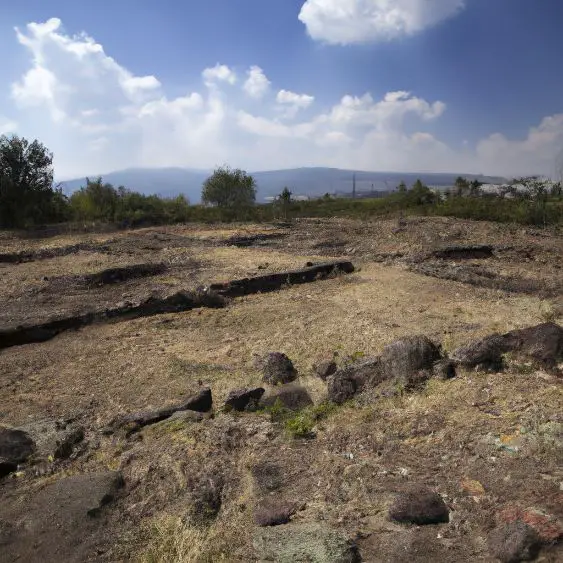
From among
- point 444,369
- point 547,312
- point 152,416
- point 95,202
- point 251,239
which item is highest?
point 95,202

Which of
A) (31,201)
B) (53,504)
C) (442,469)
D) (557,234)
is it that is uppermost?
(31,201)

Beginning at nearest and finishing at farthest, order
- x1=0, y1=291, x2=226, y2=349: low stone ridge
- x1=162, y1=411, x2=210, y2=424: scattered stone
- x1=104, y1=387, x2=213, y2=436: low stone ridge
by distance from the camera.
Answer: x1=162, y1=411, x2=210, y2=424: scattered stone → x1=104, y1=387, x2=213, y2=436: low stone ridge → x1=0, y1=291, x2=226, y2=349: low stone ridge

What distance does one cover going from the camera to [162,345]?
27.0ft

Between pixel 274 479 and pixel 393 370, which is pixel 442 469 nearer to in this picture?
pixel 274 479

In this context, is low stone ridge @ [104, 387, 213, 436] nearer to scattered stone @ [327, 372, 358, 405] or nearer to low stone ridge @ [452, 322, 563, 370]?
scattered stone @ [327, 372, 358, 405]

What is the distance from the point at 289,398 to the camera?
19.4 ft

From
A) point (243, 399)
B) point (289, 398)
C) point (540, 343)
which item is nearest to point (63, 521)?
point (243, 399)

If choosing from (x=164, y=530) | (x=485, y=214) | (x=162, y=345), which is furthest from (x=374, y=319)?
(x=485, y=214)

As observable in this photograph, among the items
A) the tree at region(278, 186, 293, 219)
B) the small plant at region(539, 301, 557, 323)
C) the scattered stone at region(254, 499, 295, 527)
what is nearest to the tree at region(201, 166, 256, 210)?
the tree at region(278, 186, 293, 219)

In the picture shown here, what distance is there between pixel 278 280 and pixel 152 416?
6.84 meters

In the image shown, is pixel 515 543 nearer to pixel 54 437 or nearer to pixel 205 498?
pixel 205 498

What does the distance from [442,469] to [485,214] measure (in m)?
22.8

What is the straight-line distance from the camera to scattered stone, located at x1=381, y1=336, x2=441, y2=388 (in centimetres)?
575

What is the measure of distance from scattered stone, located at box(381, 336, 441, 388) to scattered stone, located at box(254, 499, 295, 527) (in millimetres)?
2471
